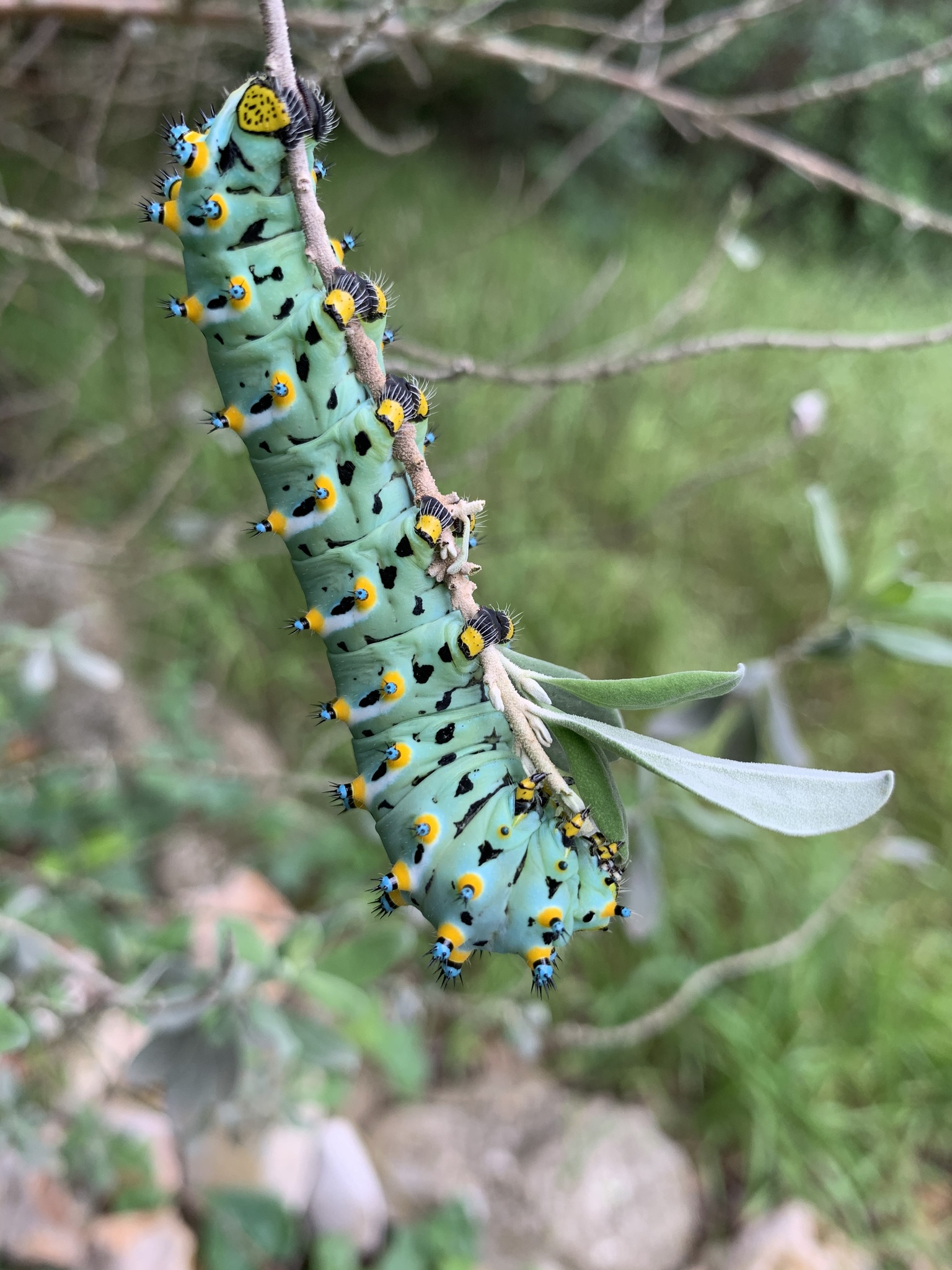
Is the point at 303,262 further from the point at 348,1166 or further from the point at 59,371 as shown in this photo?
the point at 59,371

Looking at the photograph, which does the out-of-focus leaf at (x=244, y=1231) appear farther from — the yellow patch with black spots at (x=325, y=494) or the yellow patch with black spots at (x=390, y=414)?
the yellow patch with black spots at (x=390, y=414)

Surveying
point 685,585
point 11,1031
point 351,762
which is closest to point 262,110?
point 11,1031

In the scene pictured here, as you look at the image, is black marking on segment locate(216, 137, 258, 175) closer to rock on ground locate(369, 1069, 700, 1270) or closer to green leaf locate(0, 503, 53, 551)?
green leaf locate(0, 503, 53, 551)

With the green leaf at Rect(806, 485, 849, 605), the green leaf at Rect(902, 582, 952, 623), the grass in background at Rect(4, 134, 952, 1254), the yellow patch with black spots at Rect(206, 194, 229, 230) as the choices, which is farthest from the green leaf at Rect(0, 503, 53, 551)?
the green leaf at Rect(902, 582, 952, 623)

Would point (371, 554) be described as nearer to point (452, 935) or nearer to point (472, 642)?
point (472, 642)

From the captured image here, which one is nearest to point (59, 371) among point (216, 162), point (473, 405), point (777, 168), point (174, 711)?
point (473, 405)

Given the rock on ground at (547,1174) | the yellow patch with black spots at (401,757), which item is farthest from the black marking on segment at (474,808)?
the rock on ground at (547,1174)
